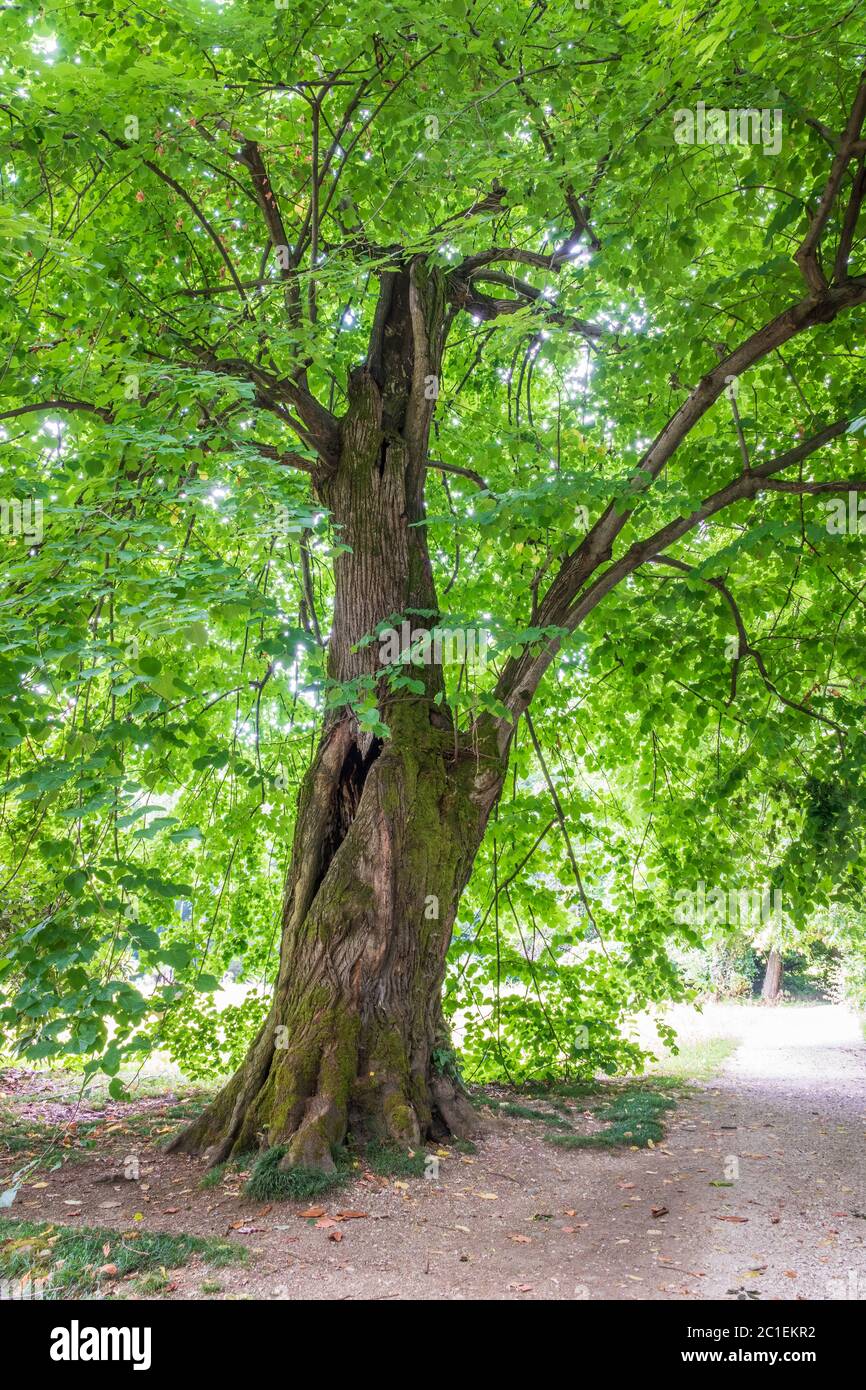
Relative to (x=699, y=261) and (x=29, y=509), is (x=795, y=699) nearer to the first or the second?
(x=699, y=261)

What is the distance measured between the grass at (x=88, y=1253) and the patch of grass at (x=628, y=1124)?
296 cm

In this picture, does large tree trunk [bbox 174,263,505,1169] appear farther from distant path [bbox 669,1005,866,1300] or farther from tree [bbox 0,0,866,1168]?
distant path [bbox 669,1005,866,1300]

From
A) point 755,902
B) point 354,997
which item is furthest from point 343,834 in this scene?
point 755,902

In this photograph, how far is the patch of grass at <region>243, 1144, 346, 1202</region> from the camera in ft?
14.7

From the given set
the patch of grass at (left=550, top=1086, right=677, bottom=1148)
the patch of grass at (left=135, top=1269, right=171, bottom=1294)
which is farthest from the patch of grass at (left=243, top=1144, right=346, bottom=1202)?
the patch of grass at (left=550, top=1086, right=677, bottom=1148)

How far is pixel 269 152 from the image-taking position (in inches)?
252

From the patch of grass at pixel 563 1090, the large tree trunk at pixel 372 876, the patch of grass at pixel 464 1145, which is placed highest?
the large tree trunk at pixel 372 876

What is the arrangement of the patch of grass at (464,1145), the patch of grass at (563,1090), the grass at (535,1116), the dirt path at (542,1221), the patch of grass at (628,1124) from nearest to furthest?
the dirt path at (542,1221), the patch of grass at (464,1145), the patch of grass at (628,1124), the grass at (535,1116), the patch of grass at (563,1090)

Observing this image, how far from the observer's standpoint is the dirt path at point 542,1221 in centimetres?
357

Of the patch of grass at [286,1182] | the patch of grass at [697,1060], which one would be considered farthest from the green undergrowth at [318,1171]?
the patch of grass at [697,1060]

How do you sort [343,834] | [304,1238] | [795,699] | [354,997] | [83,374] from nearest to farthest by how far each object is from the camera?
[304,1238] < [83,374] < [354,997] < [343,834] < [795,699]

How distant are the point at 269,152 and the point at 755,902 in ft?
23.6

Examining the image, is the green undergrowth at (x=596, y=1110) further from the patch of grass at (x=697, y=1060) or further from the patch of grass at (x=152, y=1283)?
the patch of grass at (x=152, y=1283)

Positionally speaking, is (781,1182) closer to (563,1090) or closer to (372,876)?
(563,1090)
